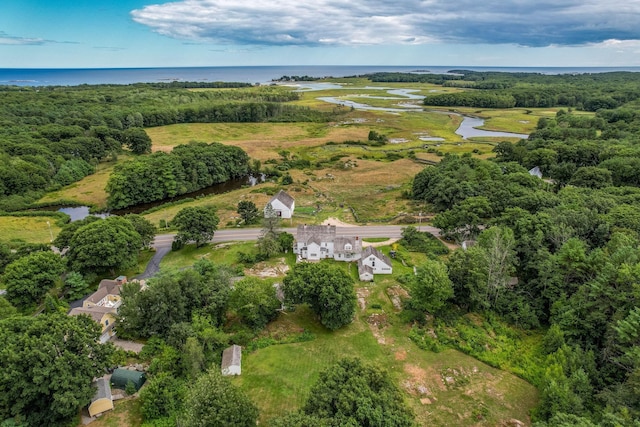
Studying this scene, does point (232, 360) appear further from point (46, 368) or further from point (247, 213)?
point (247, 213)

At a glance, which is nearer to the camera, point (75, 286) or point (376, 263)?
point (75, 286)

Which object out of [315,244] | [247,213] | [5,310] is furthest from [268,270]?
[5,310]

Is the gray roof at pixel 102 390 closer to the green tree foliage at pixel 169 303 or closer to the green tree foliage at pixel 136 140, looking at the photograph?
the green tree foliage at pixel 169 303

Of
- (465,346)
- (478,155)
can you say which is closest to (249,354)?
(465,346)

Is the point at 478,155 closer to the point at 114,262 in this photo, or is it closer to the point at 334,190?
the point at 334,190

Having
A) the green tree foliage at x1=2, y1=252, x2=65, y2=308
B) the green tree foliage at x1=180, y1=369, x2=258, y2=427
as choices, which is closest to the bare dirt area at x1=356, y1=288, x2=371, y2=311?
the green tree foliage at x1=180, y1=369, x2=258, y2=427

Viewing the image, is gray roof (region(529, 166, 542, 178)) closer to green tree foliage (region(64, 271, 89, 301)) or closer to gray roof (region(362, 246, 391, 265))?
gray roof (region(362, 246, 391, 265))

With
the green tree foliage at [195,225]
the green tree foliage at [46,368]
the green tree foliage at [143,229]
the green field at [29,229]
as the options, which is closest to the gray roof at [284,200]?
the green tree foliage at [195,225]
